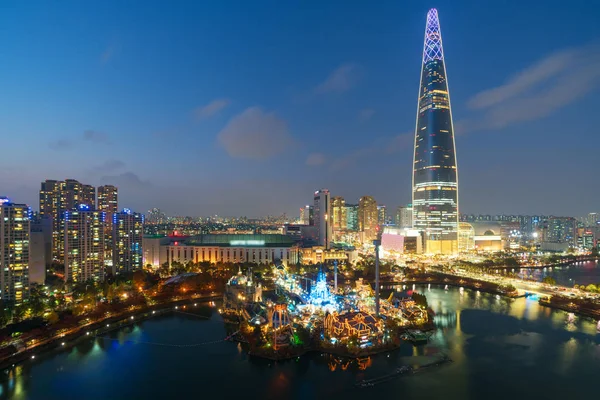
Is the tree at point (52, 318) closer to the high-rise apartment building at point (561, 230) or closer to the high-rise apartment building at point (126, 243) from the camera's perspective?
the high-rise apartment building at point (126, 243)

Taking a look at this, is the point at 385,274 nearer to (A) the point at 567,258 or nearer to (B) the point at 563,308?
(B) the point at 563,308

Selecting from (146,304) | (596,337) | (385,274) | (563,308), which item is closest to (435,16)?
(385,274)

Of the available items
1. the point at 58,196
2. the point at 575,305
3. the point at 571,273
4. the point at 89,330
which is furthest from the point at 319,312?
the point at 58,196

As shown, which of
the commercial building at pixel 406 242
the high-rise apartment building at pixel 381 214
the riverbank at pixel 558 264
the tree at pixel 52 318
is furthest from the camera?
the high-rise apartment building at pixel 381 214

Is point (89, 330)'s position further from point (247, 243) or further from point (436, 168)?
point (436, 168)

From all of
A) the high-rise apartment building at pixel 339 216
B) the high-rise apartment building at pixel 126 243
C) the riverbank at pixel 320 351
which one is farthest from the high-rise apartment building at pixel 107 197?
the high-rise apartment building at pixel 339 216

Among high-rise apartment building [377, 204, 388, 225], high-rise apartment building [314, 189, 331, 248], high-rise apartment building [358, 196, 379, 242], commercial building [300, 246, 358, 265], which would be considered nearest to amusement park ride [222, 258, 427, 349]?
commercial building [300, 246, 358, 265]

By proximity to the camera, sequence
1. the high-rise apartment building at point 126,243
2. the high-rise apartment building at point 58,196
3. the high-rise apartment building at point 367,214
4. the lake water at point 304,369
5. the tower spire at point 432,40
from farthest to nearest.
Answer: the high-rise apartment building at point 367,214 < the tower spire at point 432,40 < the high-rise apartment building at point 58,196 < the high-rise apartment building at point 126,243 < the lake water at point 304,369
